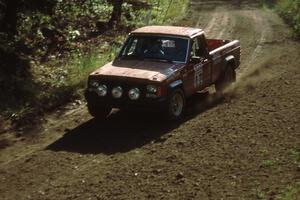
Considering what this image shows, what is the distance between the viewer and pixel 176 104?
11133mm

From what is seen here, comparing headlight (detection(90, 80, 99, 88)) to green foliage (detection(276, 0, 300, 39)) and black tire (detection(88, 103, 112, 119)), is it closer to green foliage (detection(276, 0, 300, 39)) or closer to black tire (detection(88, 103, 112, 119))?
black tire (detection(88, 103, 112, 119))

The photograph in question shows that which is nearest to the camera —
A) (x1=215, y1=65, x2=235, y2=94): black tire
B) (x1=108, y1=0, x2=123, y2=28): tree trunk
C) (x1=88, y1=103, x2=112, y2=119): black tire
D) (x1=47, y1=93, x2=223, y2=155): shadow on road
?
(x1=47, y1=93, x2=223, y2=155): shadow on road

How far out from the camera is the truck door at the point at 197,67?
11.5 meters

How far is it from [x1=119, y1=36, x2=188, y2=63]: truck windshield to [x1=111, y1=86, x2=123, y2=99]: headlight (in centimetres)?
130

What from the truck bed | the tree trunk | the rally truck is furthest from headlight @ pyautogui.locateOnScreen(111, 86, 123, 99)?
the tree trunk

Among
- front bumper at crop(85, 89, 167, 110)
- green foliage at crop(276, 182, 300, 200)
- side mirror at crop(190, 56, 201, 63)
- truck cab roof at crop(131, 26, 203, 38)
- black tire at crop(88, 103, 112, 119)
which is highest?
truck cab roof at crop(131, 26, 203, 38)

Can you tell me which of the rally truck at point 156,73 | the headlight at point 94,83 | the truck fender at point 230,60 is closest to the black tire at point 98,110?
the rally truck at point 156,73

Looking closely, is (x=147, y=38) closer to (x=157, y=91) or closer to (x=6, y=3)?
(x=157, y=91)

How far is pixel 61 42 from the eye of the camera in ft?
58.1

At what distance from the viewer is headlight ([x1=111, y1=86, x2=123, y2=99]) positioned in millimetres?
10523

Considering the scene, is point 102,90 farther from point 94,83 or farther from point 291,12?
point 291,12

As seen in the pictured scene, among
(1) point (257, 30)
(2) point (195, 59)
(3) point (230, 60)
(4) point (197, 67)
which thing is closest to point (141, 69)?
(2) point (195, 59)

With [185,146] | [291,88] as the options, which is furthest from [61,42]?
[185,146]

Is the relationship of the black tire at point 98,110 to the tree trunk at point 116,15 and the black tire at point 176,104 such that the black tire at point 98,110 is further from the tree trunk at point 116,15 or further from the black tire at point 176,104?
the tree trunk at point 116,15
